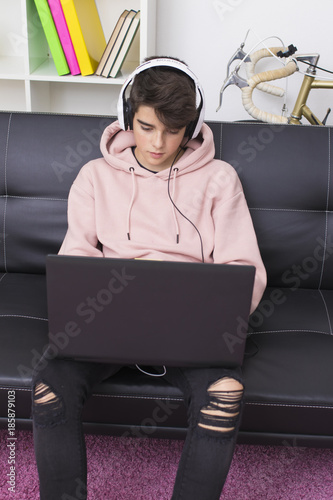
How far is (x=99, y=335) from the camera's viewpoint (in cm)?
109

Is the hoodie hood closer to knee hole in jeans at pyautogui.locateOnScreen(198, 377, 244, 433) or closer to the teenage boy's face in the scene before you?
the teenage boy's face

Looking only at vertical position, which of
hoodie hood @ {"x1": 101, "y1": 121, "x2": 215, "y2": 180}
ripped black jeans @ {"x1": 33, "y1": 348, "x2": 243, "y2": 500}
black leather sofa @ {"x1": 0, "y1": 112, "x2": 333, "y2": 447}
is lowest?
ripped black jeans @ {"x1": 33, "y1": 348, "x2": 243, "y2": 500}

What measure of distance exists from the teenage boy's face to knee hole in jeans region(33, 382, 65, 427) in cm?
62

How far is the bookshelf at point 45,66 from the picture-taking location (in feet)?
7.11

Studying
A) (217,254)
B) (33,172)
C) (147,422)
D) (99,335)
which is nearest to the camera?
(99,335)

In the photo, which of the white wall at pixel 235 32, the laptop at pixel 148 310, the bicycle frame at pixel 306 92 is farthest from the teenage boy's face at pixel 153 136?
the white wall at pixel 235 32

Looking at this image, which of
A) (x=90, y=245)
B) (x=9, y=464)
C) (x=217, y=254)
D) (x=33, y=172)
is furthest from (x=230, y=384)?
(x=33, y=172)

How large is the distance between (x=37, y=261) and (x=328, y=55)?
4.74 ft

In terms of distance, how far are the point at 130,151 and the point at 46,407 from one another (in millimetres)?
723

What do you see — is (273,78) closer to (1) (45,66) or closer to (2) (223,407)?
(1) (45,66)

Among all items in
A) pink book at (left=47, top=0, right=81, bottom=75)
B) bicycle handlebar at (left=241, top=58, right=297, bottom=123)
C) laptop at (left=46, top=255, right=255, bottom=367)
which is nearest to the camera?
laptop at (left=46, top=255, right=255, bottom=367)

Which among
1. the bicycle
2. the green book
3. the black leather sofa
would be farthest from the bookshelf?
the black leather sofa

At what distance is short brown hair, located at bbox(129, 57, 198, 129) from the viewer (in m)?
1.35

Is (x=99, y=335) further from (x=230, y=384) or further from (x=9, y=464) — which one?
(x=9, y=464)
